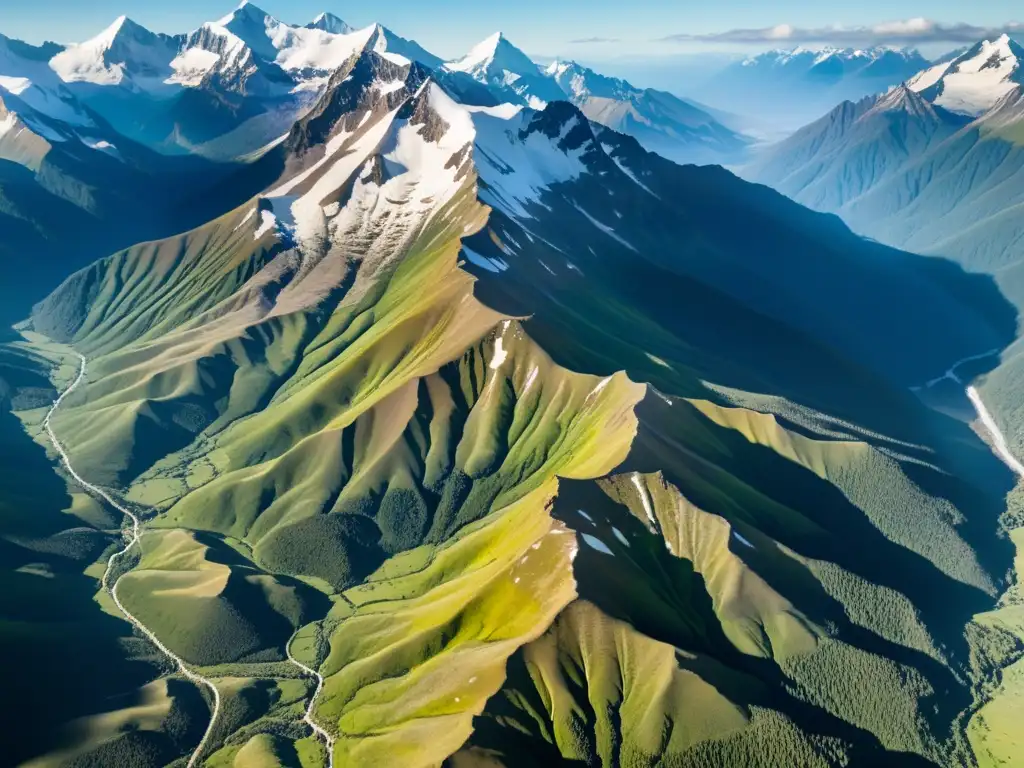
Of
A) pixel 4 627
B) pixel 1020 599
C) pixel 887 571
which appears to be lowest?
pixel 1020 599

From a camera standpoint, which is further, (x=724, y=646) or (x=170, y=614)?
(x=170, y=614)

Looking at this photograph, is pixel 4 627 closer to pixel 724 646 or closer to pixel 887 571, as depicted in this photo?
pixel 724 646

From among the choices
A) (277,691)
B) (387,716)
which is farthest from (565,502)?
(277,691)

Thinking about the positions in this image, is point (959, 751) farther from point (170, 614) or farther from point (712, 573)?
point (170, 614)

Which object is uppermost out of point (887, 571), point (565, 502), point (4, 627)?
point (565, 502)

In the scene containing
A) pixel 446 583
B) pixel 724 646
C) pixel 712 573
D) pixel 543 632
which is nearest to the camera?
pixel 543 632

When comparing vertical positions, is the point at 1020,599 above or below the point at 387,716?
below

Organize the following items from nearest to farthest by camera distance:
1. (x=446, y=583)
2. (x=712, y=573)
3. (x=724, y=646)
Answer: (x=724, y=646) < (x=712, y=573) < (x=446, y=583)

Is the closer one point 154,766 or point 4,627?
point 154,766

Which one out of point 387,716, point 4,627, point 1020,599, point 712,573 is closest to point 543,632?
point 387,716
